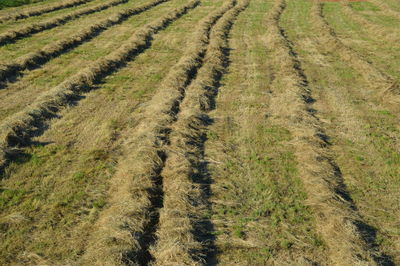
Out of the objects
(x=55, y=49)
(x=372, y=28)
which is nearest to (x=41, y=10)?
(x=55, y=49)

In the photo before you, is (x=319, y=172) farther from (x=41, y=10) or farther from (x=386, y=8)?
(x=386, y=8)

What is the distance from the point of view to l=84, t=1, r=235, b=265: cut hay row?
464 centimetres

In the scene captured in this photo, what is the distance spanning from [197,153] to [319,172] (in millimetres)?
2507

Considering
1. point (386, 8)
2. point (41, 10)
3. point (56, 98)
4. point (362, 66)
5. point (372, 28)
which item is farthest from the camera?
point (386, 8)

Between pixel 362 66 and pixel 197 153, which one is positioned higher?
pixel 362 66

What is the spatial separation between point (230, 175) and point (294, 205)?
4.41 feet

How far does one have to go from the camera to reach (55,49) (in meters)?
13.4

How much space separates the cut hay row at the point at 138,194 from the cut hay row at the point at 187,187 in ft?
0.57

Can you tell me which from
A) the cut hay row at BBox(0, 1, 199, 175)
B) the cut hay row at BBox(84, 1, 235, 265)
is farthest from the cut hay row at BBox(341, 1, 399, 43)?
the cut hay row at BBox(84, 1, 235, 265)

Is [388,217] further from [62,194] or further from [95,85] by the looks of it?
[95,85]

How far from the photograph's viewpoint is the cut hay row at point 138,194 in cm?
464

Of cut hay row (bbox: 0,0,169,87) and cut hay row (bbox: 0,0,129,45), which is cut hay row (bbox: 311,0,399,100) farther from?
cut hay row (bbox: 0,0,129,45)

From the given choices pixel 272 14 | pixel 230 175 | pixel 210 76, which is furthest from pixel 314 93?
pixel 272 14

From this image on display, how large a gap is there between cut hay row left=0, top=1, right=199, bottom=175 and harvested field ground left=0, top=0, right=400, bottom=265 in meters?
0.05
